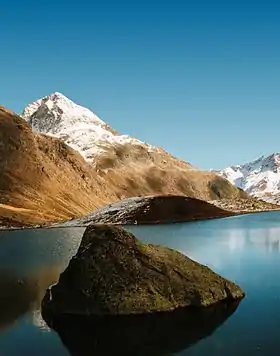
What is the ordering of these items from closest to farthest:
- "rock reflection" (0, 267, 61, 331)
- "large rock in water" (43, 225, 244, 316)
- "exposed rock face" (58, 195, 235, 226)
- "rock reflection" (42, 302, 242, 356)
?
"rock reflection" (42, 302, 242, 356) < "large rock in water" (43, 225, 244, 316) < "rock reflection" (0, 267, 61, 331) < "exposed rock face" (58, 195, 235, 226)

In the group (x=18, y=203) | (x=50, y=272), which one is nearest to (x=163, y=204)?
(x=18, y=203)

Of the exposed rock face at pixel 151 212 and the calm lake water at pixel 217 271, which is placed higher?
the exposed rock face at pixel 151 212

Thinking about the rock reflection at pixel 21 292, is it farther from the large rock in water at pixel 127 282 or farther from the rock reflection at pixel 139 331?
the rock reflection at pixel 139 331

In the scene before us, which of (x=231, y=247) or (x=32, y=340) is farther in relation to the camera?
(x=231, y=247)

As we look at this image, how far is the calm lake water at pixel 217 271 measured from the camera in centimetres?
3503

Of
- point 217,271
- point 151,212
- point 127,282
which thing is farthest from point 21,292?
point 151,212

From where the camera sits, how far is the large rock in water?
42.8m

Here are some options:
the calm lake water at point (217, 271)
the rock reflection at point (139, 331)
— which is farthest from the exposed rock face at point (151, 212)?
the rock reflection at point (139, 331)

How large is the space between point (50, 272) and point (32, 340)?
82.2ft

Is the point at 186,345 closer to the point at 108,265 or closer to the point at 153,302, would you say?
the point at 153,302

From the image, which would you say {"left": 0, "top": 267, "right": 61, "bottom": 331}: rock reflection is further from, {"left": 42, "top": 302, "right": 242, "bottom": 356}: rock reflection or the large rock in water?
{"left": 42, "top": 302, "right": 242, "bottom": 356}: rock reflection

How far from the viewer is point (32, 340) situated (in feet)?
122

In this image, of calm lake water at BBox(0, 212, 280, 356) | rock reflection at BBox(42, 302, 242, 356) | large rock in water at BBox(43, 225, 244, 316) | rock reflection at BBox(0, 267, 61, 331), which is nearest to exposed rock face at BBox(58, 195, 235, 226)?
calm lake water at BBox(0, 212, 280, 356)

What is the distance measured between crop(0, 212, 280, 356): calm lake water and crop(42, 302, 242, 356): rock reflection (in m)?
0.81
